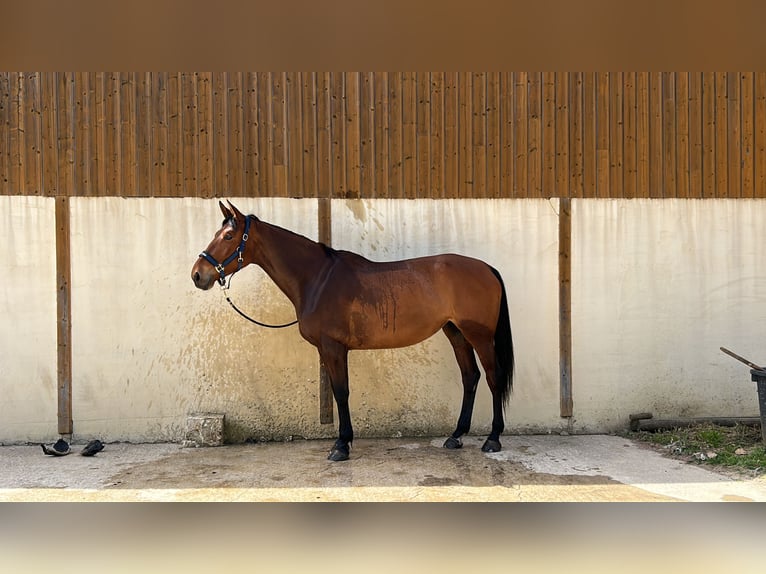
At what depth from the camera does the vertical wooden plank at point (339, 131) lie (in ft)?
15.3

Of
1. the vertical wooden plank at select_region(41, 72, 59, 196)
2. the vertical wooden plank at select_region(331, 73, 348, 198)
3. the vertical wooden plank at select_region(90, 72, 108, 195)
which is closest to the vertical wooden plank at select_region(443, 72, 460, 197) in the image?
the vertical wooden plank at select_region(331, 73, 348, 198)

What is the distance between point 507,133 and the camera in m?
4.73

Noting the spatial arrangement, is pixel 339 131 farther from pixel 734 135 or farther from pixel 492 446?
pixel 734 135

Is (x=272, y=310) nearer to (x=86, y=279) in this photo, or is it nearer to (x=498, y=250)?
(x=86, y=279)

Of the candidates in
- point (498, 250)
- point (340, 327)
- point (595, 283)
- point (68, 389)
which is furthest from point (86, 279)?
point (595, 283)

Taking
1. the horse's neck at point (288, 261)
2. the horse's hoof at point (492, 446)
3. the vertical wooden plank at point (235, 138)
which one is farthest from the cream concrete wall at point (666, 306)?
the vertical wooden plank at point (235, 138)

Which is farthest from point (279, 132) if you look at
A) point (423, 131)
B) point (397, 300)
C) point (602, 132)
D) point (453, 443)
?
point (453, 443)

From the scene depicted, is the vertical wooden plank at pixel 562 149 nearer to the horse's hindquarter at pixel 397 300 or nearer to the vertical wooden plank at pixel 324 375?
the horse's hindquarter at pixel 397 300

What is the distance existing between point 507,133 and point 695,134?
1883 mm

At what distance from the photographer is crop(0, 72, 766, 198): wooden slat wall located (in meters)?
4.57

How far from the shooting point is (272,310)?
4570 millimetres

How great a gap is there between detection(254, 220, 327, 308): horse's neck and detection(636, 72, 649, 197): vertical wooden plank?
3.22 m

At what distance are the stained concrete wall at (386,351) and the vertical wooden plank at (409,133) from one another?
0.93 feet

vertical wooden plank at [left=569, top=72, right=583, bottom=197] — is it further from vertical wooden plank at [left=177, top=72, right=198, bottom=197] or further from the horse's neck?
vertical wooden plank at [left=177, top=72, right=198, bottom=197]
